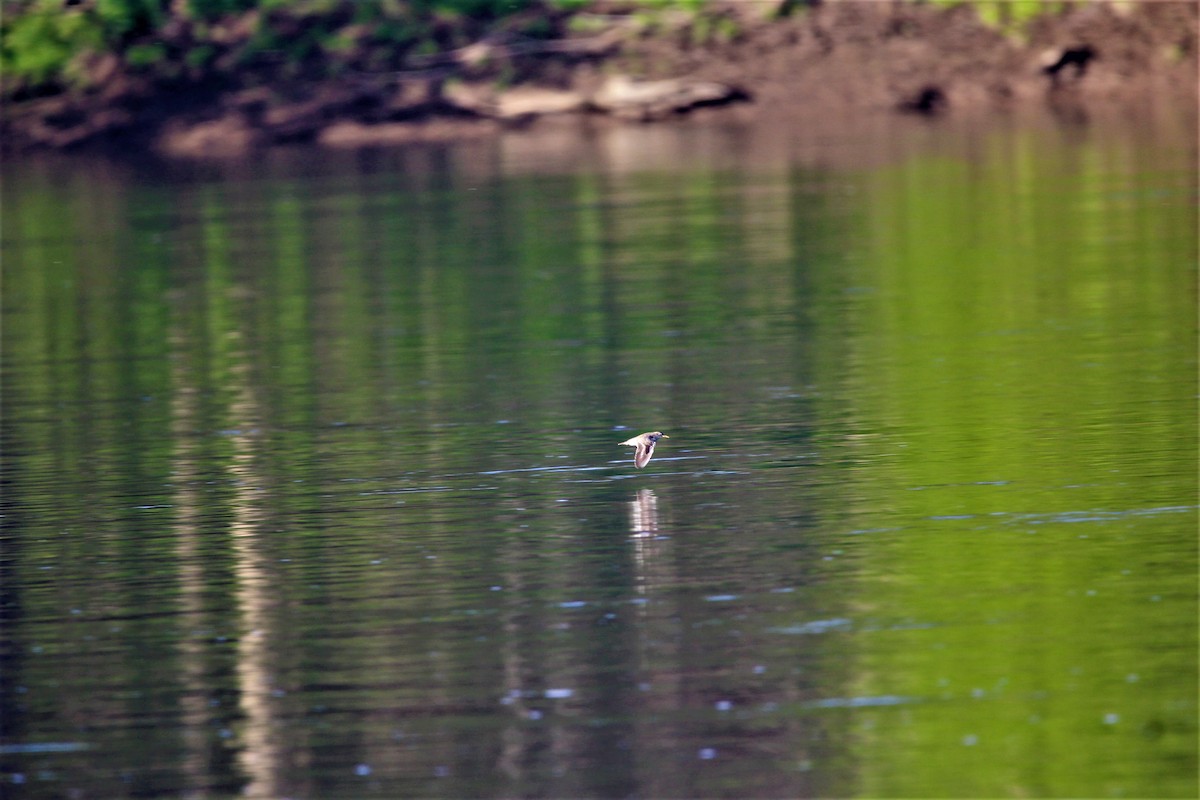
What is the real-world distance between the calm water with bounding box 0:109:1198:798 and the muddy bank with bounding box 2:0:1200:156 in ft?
49.0

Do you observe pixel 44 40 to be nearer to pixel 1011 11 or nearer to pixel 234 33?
pixel 234 33

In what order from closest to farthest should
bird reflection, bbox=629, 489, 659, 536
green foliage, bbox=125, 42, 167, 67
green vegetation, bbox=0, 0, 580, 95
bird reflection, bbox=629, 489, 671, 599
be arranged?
bird reflection, bbox=629, 489, 671, 599 → bird reflection, bbox=629, 489, 659, 536 → green vegetation, bbox=0, 0, 580, 95 → green foliage, bbox=125, 42, 167, 67

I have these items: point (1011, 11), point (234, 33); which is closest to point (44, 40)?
point (234, 33)

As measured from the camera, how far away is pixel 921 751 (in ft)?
23.7

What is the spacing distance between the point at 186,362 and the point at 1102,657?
10.3 metres

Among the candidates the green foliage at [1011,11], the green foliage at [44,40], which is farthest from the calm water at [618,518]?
the green foliage at [44,40]

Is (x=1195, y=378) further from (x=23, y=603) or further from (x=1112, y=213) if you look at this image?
(x=1112, y=213)

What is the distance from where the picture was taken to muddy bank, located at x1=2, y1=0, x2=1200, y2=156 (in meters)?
37.7

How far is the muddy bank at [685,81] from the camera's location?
124 ft

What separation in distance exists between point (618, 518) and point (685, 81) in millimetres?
28576

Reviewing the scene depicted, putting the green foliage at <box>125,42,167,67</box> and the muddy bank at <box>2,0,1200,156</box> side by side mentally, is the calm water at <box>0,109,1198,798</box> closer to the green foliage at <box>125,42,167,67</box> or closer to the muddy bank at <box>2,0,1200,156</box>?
the muddy bank at <box>2,0,1200,156</box>

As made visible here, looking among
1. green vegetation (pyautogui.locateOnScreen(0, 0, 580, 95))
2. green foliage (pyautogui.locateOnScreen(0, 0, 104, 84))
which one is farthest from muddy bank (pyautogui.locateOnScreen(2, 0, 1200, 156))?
green foliage (pyautogui.locateOnScreen(0, 0, 104, 84))

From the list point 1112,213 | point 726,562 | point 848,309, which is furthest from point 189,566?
point 1112,213

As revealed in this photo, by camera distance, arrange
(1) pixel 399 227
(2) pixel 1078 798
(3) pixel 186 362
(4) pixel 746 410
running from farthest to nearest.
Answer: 1. (1) pixel 399 227
2. (3) pixel 186 362
3. (4) pixel 746 410
4. (2) pixel 1078 798
